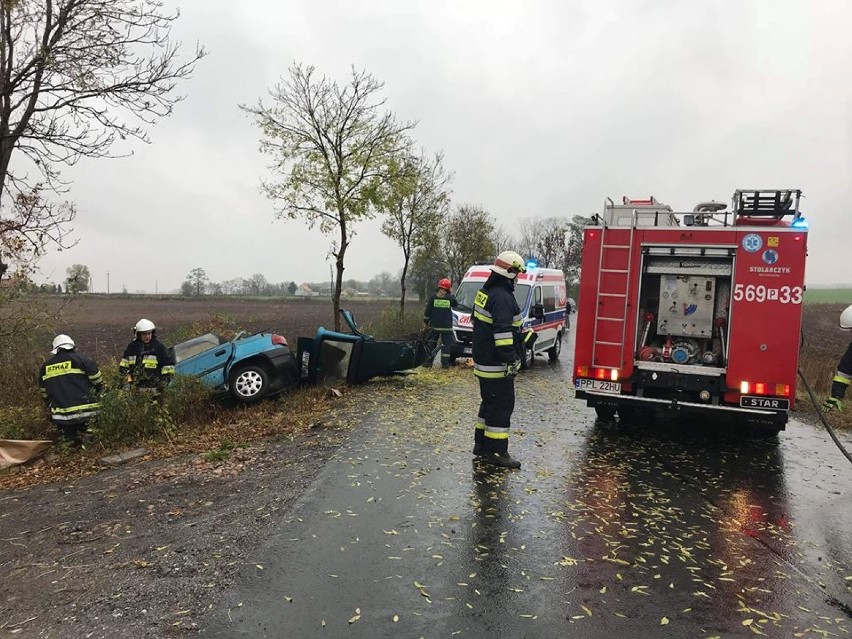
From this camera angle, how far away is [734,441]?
284 inches

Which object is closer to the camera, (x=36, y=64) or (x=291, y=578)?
(x=291, y=578)

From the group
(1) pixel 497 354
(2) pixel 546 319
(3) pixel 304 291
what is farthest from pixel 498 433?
(3) pixel 304 291

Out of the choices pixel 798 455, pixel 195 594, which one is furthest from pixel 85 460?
pixel 798 455

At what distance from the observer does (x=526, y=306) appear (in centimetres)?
1326

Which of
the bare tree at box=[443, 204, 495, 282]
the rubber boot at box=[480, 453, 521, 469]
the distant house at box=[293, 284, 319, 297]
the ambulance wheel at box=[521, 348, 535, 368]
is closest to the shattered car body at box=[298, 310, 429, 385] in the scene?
the ambulance wheel at box=[521, 348, 535, 368]

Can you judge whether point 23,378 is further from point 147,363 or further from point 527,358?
point 527,358

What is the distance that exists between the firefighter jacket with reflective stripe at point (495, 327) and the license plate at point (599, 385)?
176cm

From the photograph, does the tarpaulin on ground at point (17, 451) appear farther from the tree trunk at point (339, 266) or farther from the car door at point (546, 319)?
the car door at point (546, 319)

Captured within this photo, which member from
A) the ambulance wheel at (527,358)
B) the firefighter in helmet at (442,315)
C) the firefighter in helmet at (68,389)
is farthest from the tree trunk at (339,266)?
the firefighter in helmet at (68,389)

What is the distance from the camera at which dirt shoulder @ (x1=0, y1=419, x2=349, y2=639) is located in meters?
3.20

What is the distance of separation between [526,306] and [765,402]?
7186 mm

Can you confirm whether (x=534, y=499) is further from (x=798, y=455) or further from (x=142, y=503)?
(x=798, y=455)

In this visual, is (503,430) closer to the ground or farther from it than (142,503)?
farther from it

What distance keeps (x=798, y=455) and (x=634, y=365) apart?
7.13ft
